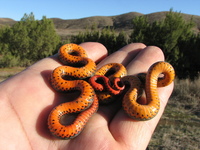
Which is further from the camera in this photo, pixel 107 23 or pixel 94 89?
A: pixel 107 23

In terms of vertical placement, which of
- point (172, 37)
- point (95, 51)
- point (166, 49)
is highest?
point (95, 51)

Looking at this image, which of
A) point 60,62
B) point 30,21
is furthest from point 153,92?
point 30,21

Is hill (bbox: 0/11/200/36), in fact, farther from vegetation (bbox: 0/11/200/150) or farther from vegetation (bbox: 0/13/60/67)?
vegetation (bbox: 0/11/200/150)

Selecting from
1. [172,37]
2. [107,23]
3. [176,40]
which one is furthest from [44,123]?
[107,23]

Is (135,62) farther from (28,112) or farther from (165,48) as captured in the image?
(165,48)

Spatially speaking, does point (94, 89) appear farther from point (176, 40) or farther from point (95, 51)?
point (176, 40)

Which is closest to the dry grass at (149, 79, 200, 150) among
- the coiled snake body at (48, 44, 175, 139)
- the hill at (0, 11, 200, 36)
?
the coiled snake body at (48, 44, 175, 139)
